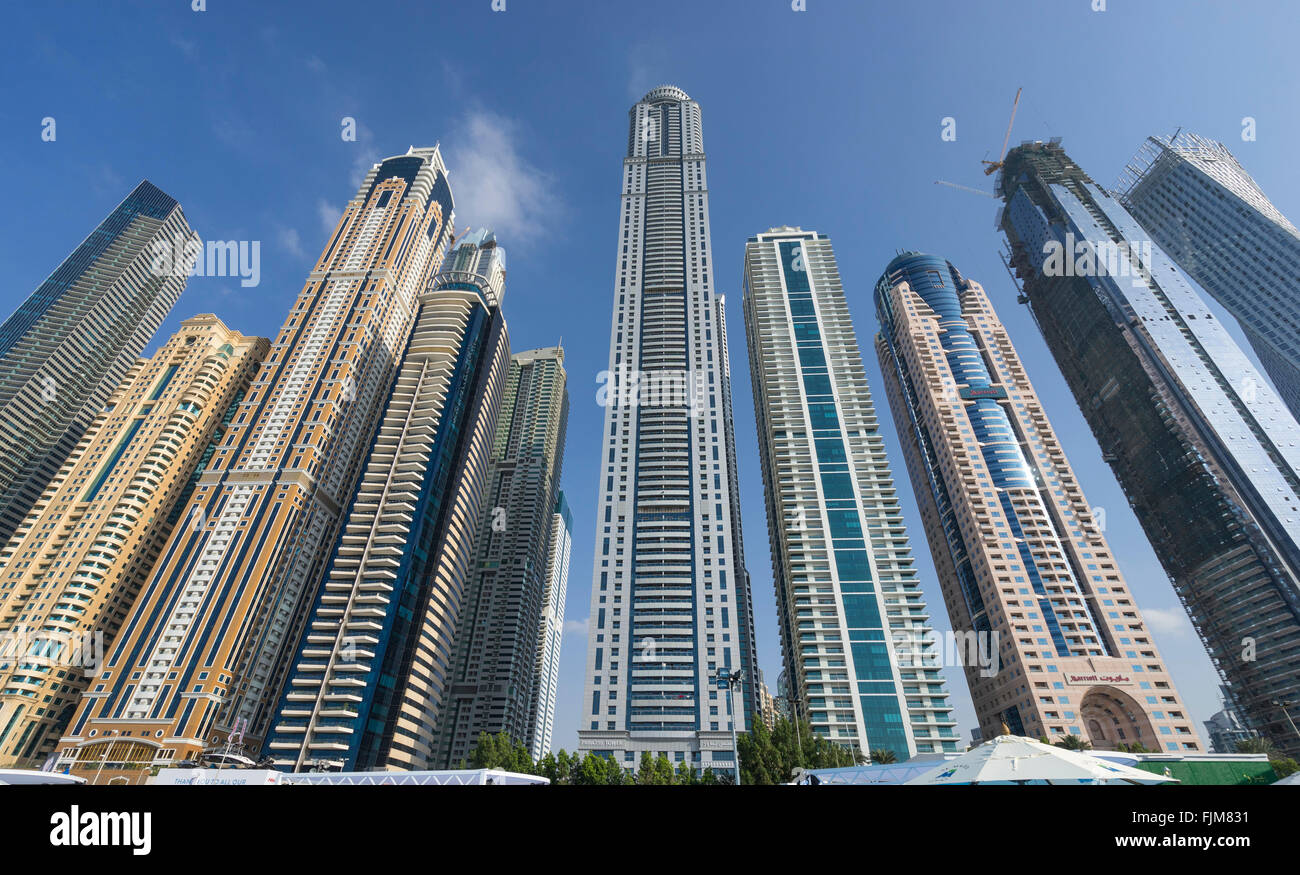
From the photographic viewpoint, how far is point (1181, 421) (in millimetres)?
101500

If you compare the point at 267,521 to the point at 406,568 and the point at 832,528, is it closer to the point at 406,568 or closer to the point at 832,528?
the point at 406,568

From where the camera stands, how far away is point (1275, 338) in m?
108

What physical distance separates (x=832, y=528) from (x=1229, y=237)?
99113 millimetres

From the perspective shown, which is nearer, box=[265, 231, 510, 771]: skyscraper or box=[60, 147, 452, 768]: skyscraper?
box=[60, 147, 452, 768]: skyscraper

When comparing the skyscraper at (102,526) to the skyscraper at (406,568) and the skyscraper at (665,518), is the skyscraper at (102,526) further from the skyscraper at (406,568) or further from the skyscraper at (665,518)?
the skyscraper at (665,518)

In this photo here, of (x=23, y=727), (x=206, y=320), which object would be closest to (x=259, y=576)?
(x=23, y=727)

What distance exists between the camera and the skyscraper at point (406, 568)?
263ft

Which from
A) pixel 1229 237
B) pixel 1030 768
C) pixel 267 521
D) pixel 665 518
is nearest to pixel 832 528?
pixel 665 518

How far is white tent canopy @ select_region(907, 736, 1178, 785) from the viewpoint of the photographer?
18.3 m

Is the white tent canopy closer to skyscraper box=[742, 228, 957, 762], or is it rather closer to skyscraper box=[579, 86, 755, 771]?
skyscraper box=[579, 86, 755, 771]

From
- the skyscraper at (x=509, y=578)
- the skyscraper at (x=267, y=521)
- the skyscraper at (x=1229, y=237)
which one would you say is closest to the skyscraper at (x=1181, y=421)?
the skyscraper at (x=1229, y=237)

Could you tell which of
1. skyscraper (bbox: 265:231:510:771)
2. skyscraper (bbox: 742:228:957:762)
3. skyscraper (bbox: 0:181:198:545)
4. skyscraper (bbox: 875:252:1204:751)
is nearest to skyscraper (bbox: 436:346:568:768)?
skyscraper (bbox: 265:231:510:771)

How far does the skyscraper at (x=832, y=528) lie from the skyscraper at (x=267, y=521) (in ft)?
248

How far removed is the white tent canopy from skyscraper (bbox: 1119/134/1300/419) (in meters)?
129
